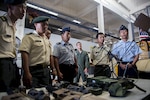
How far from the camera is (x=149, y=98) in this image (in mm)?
701

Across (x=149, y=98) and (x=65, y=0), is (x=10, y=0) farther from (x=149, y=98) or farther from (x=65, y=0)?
(x=65, y=0)

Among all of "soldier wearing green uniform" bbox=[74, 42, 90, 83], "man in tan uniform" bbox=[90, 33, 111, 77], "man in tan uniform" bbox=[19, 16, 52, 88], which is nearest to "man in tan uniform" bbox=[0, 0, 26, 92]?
"man in tan uniform" bbox=[19, 16, 52, 88]

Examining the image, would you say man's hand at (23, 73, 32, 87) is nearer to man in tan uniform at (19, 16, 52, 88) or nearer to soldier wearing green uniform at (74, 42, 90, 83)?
man in tan uniform at (19, 16, 52, 88)

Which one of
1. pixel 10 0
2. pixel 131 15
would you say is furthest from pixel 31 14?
pixel 131 15

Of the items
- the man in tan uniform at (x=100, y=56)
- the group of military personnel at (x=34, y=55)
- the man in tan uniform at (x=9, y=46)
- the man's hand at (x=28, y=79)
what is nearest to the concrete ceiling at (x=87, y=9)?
the man in tan uniform at (x=100, y=56)

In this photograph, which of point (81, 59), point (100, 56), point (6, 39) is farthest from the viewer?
point (81, 59)

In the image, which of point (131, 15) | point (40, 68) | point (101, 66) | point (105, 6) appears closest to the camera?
point (40, 68)

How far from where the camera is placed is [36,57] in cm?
136

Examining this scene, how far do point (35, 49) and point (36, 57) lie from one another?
0.28ft

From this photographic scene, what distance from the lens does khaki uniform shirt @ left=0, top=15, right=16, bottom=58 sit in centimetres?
107

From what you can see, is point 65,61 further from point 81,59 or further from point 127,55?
point 81,59

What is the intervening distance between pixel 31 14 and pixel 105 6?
217 cm

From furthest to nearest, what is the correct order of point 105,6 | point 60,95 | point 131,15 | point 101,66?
1. point 131,15
2. point 105,6
3. point 101,66
4. point 60,95

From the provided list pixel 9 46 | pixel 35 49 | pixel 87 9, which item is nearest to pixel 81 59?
pixel 87 9
